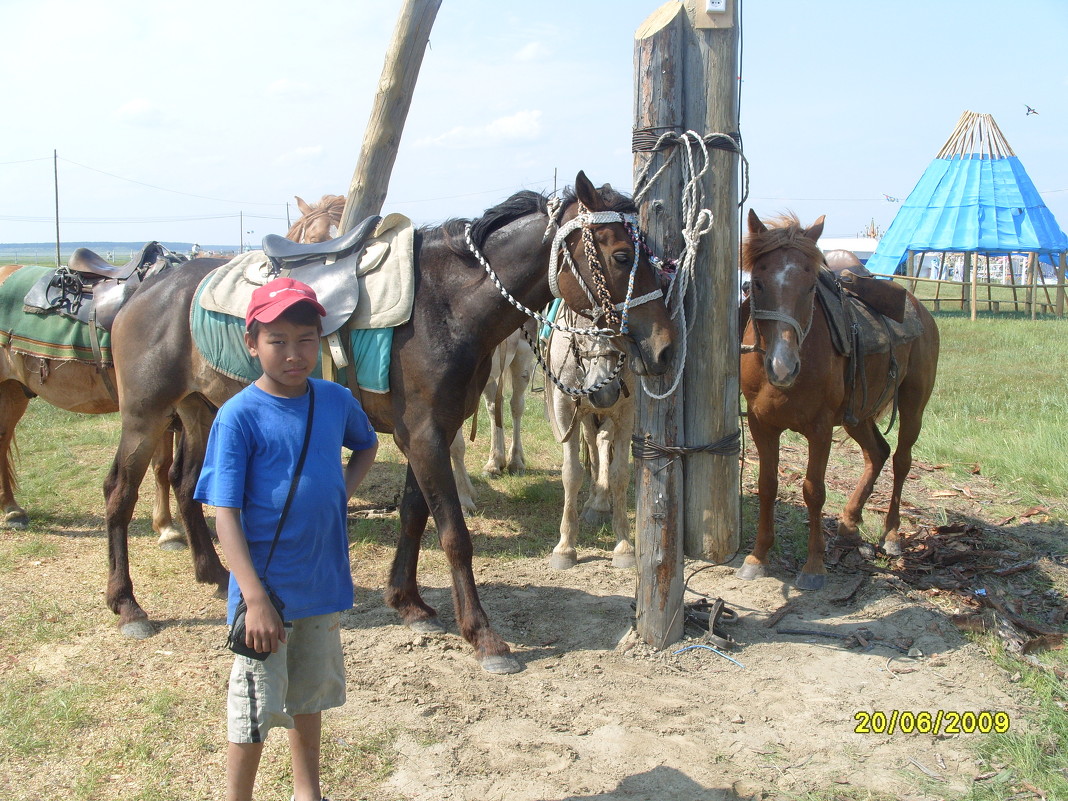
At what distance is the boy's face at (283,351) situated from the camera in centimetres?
239

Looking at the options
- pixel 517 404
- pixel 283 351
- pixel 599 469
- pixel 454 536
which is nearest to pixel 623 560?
pixel 599 469

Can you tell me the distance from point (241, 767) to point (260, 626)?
0.48 metres

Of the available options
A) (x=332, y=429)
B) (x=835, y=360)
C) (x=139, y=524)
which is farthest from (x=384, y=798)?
(x=139, y=524)

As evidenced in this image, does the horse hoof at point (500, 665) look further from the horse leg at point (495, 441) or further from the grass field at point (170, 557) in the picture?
the horse leg at point (495, 441)

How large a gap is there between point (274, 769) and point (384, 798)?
475mm

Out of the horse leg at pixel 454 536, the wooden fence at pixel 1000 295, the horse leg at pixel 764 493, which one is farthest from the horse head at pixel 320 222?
the wooden fence at pixel 1000 295

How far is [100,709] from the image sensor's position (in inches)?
136

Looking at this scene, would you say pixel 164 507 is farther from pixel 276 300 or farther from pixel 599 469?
pixel 276 300

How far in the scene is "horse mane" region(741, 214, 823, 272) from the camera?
14.7 ft

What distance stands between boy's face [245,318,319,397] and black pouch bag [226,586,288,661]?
24.9 inches

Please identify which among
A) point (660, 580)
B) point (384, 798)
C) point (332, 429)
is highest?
point (332, 429)

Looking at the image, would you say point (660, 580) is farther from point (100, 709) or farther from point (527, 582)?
→ point (100, 709)

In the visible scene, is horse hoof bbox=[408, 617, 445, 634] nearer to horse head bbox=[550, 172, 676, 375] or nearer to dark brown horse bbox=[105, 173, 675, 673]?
dark brown horse bbox=[105, 173, 675, 673]
